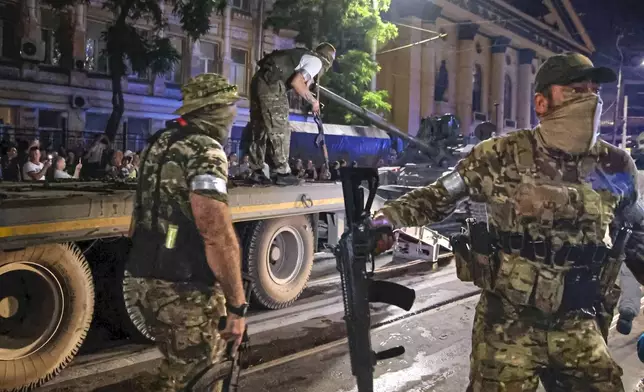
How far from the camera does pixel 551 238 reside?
8.61 ft

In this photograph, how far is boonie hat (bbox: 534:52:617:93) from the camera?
260cm

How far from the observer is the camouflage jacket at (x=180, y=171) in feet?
9.64

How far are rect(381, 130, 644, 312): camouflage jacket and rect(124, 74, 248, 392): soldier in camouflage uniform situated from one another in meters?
0.81

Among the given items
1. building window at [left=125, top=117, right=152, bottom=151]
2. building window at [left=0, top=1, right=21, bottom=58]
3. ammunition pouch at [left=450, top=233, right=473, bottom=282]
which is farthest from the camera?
building window at [left=125, top=117, right=152, bottom=151]

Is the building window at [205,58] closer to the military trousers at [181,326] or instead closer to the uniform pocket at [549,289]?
the military trousers at [181,326]

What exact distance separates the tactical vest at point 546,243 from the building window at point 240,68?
21.6m

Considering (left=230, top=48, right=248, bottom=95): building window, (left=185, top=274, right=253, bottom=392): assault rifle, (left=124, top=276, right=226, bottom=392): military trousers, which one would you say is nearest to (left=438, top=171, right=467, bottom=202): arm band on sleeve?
(left=185, top=274, right=253, bottom=392): assault rifle

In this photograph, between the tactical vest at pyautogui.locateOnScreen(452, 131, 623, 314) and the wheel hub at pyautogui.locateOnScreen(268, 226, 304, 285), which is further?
the wheel hub at pyautogui.locateOnScreen(268, 226, 304, 285)

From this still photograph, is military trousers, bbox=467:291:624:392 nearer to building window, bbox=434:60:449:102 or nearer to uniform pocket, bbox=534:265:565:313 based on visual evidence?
uniform pocket, bbox=534:265:565:313

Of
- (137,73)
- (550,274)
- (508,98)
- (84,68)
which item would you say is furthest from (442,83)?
(550,274)

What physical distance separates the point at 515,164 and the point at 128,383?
341 cm

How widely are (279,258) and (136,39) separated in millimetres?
12696

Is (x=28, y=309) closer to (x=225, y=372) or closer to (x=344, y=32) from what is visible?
(x=225, y=372)

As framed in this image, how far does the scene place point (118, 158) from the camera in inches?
430
